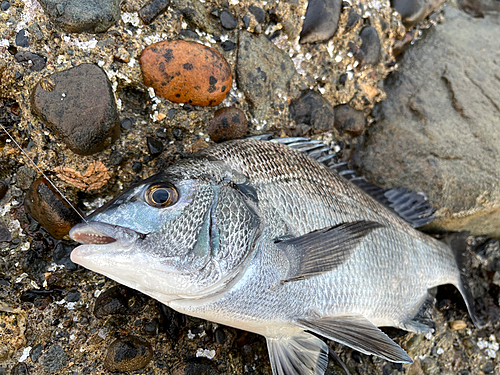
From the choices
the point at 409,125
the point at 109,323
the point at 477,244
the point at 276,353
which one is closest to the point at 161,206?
the point at 109,323

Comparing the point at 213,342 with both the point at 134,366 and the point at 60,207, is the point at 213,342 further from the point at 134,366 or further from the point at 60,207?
the point at 60,207

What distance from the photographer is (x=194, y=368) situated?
2.07 m

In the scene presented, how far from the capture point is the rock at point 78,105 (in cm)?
179

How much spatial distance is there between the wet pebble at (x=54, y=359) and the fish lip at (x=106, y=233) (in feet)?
3.31

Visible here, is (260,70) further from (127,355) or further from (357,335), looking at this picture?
(127,355)

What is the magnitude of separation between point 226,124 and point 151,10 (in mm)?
818

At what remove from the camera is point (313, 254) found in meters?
1.68

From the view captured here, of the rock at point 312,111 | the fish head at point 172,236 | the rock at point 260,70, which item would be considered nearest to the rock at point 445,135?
the rock at point 312,111

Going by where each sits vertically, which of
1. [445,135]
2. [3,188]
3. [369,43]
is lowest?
[3,188]

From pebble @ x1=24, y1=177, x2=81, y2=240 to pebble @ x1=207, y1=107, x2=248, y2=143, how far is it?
983 millimetres

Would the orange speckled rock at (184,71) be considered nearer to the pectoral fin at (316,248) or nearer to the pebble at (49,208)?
the pebble at (49,208)

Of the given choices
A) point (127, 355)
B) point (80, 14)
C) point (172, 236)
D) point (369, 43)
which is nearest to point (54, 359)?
point (127, 355)

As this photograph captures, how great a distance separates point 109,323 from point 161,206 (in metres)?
1.06

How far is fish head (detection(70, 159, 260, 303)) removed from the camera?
4.63 ft
